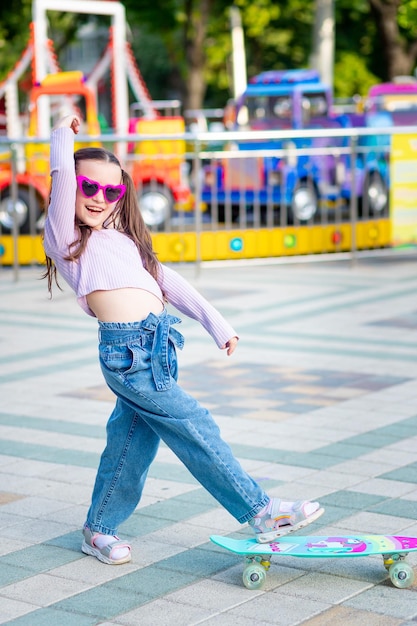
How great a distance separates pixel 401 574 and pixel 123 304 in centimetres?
135

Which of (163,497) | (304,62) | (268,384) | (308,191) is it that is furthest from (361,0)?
(163,497)

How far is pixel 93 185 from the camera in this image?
4191 millimetres

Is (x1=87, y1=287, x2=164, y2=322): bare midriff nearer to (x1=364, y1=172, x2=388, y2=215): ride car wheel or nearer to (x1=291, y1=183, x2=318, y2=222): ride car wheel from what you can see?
(x1=364, y1=172, x2=388, y2=215): ride car wheel

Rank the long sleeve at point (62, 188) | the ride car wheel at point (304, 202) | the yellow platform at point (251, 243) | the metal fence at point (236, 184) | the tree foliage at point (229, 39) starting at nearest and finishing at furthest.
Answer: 1. the long sleeve at point (62, 188)
2. the metal fence at point (236, 184)
3. the yellow platform at point (251, 243)
4. the ride car wheel at point (304, 202)
5. the tree foliage at point (229, 39)

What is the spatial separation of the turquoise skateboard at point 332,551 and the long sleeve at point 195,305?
73cm

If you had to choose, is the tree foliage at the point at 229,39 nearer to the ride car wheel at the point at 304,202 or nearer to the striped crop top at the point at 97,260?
the ride car wheel at the point at 304,202

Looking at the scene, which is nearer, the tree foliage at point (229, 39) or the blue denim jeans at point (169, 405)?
the blue denim jeans at point (169, 405)

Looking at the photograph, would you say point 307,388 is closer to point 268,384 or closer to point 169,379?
point 268,384

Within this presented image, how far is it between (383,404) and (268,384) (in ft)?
3.07

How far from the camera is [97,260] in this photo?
4.23 meters

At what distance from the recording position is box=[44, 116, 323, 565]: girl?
13.6 ft

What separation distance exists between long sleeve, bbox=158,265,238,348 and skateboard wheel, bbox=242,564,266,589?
787 mm

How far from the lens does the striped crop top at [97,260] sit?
13.5 feet

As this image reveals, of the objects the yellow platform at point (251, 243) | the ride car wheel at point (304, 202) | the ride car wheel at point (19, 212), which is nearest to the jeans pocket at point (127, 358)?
the yellow platform at point (251, 243)
